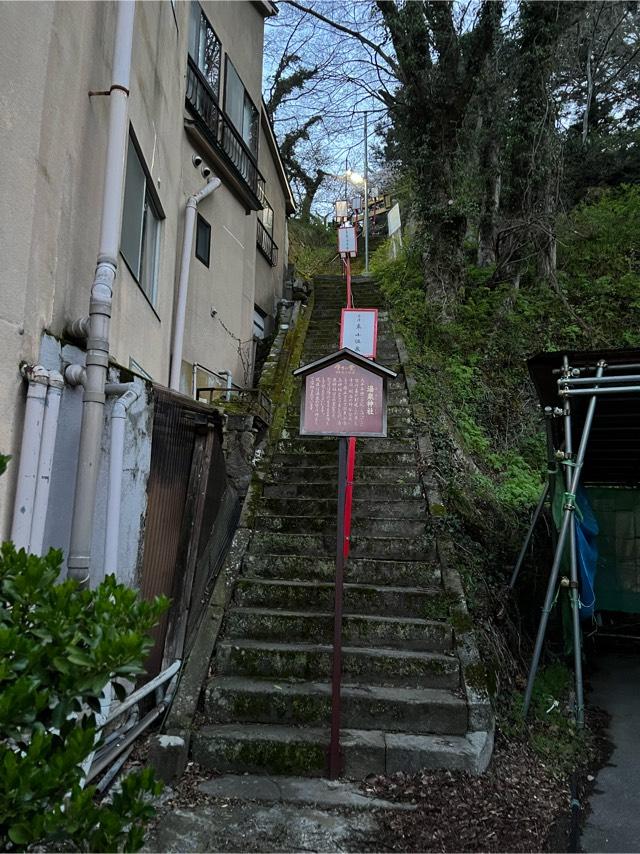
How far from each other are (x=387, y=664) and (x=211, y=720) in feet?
4.89

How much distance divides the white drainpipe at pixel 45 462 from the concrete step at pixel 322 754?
1.97m

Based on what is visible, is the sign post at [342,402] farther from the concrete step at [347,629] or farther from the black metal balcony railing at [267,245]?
the black metal balcony railing at [267,245]

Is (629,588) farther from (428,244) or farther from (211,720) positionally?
(428,244)

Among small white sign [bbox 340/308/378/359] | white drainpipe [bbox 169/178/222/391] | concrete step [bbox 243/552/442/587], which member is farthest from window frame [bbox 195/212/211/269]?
concrete step [bbox 243/552/442/587]

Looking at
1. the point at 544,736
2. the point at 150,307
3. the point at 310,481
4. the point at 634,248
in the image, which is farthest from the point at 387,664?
the point at 634,248

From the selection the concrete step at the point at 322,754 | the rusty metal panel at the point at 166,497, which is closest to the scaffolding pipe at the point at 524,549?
the concrete step at the point at 322,754

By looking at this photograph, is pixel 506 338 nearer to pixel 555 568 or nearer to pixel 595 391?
pixel 595 391

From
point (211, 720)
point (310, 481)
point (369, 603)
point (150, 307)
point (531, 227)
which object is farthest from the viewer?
point (531, 227)

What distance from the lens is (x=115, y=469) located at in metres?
4.11

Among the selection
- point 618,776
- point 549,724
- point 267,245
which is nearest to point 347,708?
point 549,724

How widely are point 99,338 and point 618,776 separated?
17.1ft

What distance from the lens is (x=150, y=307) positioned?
21.4 ft

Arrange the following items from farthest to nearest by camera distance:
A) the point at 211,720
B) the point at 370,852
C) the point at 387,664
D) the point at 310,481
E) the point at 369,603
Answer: the point at 310,481, the point at 369,603, the point at 387,664, the point at 211,720, the point at 370,852

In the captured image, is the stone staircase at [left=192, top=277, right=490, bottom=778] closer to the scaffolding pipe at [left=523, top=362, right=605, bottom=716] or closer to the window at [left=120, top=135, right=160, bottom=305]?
the scaffolding pipe at [left=523, top=362, right=605, bottom=716]
